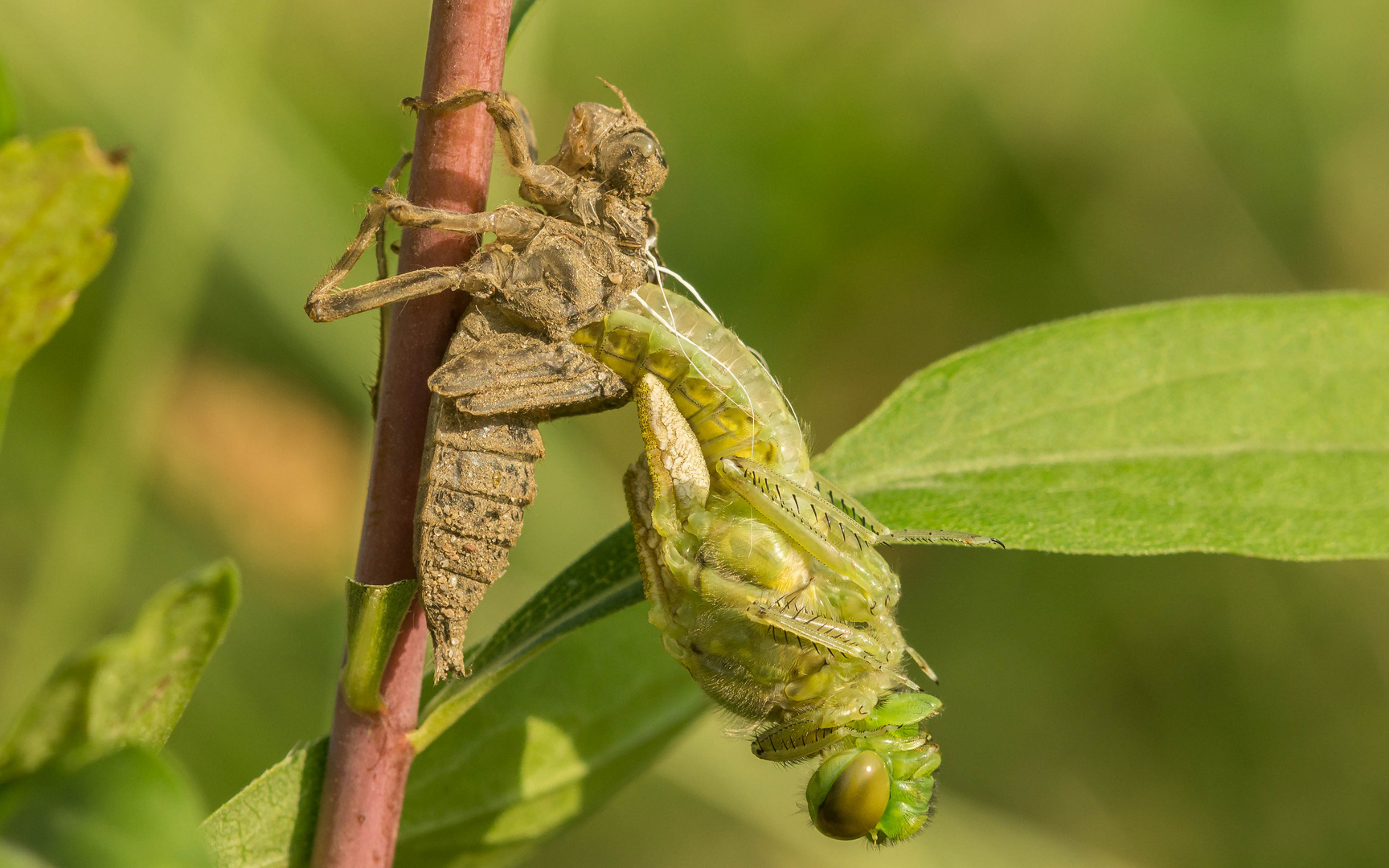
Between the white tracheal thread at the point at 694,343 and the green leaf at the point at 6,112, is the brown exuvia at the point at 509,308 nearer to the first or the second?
the white tracheal thread at the point at 694,343

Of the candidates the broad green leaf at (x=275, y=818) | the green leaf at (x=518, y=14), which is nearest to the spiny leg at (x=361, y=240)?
the green leaf at (x=518, y=14)

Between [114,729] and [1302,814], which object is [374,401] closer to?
[114,729]

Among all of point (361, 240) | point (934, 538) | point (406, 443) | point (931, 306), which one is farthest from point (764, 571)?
point (931, 306)

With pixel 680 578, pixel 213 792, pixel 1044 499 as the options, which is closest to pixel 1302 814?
pixel 1044 499

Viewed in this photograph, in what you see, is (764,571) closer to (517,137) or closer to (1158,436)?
(1158,436)

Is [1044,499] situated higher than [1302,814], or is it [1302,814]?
[1044,499]

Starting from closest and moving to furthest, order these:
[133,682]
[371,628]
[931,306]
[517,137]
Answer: [133,682]
[371,628]
[517,137]
[931,306]

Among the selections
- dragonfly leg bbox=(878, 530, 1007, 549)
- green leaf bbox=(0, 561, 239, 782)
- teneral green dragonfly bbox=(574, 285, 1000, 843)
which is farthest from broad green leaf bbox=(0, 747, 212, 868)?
dragonfly leg bbox=(878, 530, 1007, 549)
